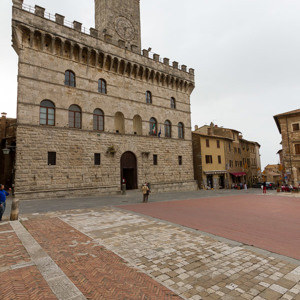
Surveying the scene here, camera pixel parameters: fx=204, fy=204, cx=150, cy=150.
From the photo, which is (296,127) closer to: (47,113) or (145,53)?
(145,53)

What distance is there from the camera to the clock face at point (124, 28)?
82.0 ft

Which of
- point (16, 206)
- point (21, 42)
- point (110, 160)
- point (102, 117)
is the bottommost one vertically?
point (16, 206)

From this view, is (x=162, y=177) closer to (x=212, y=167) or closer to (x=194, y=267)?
(x=212, y=167)

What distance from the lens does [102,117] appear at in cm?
2102

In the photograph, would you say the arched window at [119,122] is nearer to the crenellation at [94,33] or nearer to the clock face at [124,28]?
the crenellation at [94,33]

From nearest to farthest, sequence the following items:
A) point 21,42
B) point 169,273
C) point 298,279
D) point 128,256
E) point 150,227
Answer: point 298,279 → point 169,273 → point 128,256 → point 150,227 → point 21,42

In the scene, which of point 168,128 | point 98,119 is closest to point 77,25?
point 98,119

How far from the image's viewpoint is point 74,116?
19359mm

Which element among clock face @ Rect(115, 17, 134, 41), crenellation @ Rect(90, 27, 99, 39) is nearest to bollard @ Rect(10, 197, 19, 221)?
crenellation @ Rect(90, 27, 99, 39)

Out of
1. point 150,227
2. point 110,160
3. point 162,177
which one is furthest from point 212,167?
point 150,227

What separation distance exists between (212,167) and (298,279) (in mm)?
28432

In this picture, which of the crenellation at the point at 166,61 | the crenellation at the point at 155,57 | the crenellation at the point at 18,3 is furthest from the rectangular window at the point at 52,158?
the crenellation at the point at 166,61

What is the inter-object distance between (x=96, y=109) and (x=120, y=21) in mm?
12847

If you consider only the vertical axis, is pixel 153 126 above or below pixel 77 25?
below
